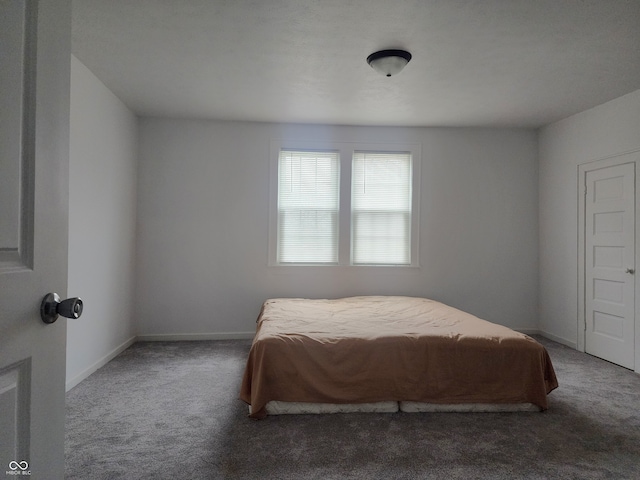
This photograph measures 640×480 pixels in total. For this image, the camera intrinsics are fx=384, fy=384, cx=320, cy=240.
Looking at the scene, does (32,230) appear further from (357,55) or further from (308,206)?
(308,206)

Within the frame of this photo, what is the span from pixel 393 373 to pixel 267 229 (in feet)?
8.41

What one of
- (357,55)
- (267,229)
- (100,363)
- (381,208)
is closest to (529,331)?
(381,208)

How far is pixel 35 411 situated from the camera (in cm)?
85

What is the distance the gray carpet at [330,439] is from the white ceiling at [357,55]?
2.63 m

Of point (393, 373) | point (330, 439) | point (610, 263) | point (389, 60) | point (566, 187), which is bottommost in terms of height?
point (330, 439)

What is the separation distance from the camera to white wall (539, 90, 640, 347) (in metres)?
3.83

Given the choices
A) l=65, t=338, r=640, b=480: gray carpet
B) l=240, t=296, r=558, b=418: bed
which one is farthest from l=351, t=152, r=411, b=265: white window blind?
l=65, t=338, r=640, b=480: gray carpet

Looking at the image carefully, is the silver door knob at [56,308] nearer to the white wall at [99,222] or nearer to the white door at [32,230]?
the white door at [32,230]

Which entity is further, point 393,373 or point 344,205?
point 344,205

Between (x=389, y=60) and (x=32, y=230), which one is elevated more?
(x=389, y=60)

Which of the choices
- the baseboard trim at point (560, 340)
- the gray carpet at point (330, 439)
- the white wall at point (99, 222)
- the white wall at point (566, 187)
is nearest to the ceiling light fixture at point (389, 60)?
the white wall at point (99, 222)

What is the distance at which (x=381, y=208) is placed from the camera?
4855 millimetres

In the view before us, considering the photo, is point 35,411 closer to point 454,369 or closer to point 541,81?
point 454,369

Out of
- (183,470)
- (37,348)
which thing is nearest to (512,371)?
(183,470)
